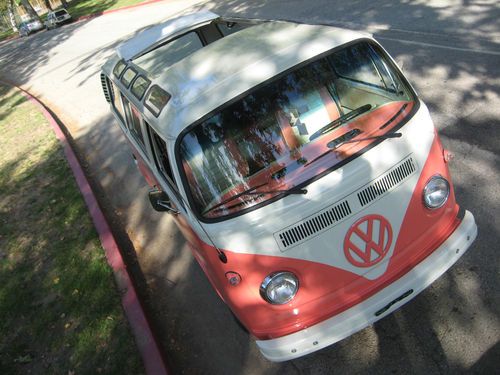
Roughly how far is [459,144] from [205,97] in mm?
3577

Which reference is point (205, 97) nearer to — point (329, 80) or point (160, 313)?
point (329, 80)

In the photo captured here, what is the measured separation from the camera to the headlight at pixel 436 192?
3168 mm

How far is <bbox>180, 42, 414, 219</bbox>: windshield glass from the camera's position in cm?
301

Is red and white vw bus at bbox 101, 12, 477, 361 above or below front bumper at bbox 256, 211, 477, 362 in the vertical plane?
→ above

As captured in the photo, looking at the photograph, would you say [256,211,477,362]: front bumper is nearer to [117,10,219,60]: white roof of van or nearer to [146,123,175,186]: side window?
[146,123,175,186]: side window

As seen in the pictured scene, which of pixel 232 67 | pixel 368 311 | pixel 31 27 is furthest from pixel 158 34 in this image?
A: pixel 31 27

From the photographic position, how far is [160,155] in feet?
12.3

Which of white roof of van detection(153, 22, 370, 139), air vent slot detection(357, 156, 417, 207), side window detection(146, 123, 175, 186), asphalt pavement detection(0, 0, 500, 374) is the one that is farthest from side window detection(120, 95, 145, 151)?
air vent slot detection(357, 156, 417, 207)

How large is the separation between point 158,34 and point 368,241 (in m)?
4.12

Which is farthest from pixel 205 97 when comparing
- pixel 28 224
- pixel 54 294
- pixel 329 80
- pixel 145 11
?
pixel 145 11

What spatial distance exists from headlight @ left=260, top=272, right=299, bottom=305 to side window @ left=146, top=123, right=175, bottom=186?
47.7 inches

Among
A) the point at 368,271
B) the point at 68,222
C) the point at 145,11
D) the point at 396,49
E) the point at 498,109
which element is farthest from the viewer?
the point at 145,11

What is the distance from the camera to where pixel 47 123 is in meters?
10.6

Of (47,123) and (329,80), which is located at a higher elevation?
(329,80)
